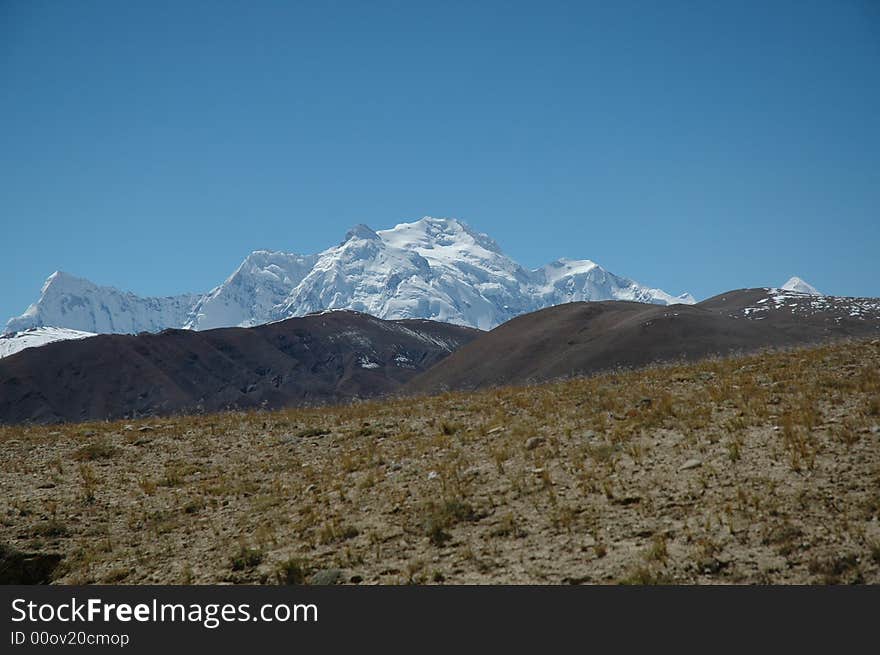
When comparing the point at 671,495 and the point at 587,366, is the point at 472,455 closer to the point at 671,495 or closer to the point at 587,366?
the point at 671,495

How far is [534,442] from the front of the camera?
17.1 metres

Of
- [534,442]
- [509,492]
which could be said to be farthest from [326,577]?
[534,442]

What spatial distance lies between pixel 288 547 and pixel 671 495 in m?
6.65

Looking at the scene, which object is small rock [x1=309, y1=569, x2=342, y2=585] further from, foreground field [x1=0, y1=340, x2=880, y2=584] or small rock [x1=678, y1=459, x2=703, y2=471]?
small rock [x1=678, y1=459, x2=703, y2=471]

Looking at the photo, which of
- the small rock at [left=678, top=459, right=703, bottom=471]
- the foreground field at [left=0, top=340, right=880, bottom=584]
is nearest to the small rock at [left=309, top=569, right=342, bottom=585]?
the foreground field at [left=0, top=340, right=880, bottom=584]

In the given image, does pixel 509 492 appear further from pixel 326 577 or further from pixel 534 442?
pixel 326 577

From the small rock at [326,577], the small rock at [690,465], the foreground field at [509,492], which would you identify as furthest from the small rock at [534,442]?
the small rock at [326,577]

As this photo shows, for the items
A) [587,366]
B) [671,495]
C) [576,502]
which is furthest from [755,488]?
[587,366]

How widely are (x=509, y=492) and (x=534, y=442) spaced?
9.49ft

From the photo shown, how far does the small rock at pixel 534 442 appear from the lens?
16984 millimetres

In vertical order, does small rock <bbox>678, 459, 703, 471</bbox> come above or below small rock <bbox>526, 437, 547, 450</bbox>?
below

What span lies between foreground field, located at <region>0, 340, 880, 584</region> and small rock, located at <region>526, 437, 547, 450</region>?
5 centimetres

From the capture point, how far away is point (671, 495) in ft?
42.8

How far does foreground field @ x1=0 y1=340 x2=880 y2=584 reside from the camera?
36.9 feet
